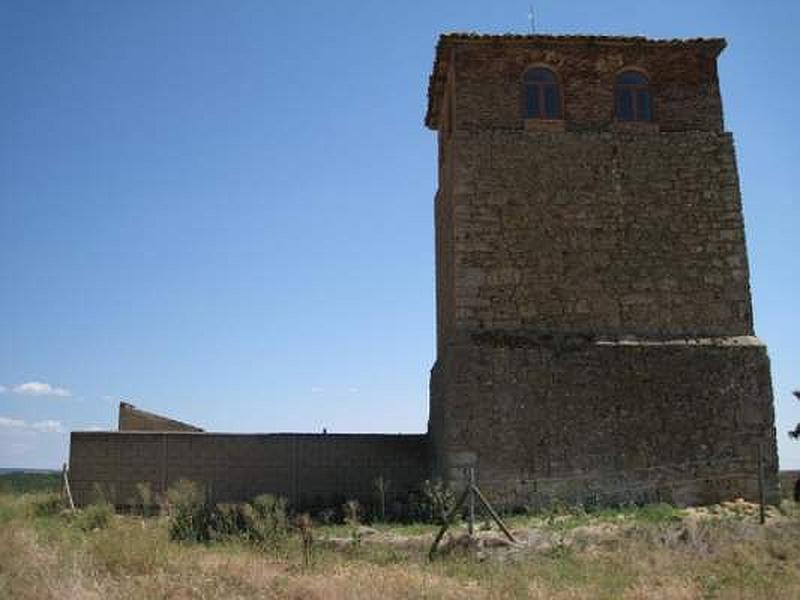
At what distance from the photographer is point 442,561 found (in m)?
10.1

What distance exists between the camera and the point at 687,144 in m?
14.4

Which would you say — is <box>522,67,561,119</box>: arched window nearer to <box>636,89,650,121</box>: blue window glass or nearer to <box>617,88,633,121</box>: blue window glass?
<box>617,88,633,121</box>: blue window glass

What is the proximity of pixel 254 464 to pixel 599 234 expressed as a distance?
7813 millimetres

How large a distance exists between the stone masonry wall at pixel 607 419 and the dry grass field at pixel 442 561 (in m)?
0.67

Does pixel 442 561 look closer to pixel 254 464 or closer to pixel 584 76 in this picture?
pixel 254 464

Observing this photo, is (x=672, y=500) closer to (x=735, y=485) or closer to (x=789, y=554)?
(x=735, y=485)

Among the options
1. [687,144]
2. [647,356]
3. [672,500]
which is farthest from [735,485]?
[687,144]

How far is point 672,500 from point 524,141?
Result: 6.65m

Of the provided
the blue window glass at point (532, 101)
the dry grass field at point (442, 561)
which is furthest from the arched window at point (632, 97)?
the dry grass field at point (442, 561)

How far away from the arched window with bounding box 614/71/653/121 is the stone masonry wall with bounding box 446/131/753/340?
467 mm

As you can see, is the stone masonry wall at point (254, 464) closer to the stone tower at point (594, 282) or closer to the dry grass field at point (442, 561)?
the stone tower at point (594, 282)

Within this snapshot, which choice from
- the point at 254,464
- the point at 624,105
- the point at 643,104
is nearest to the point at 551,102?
the point at 624,105

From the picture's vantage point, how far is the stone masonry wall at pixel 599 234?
13.6 meters

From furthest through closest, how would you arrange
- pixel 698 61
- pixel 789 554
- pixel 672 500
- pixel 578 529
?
pixel 698 61 → pixel 672 500 → pixel 578 529 → pixel 789 554
